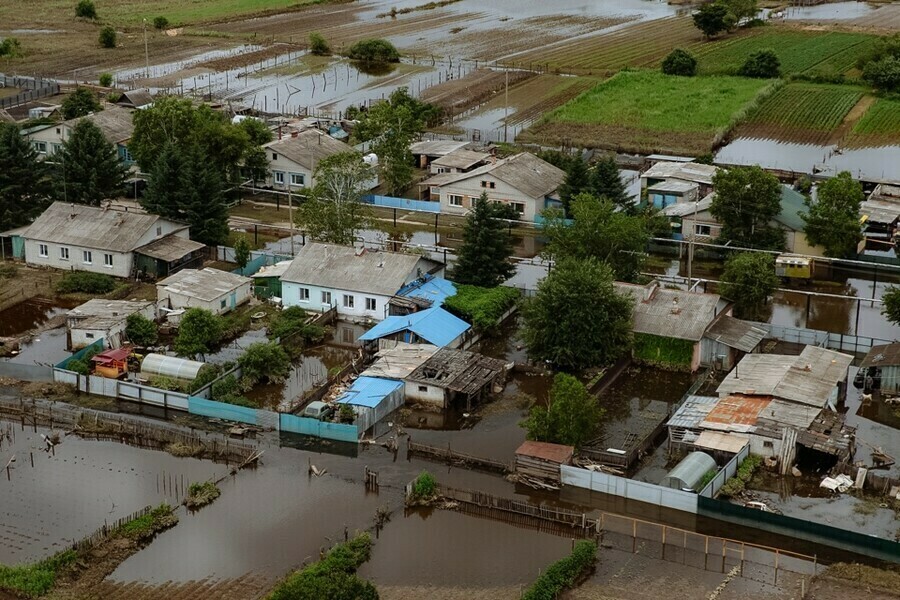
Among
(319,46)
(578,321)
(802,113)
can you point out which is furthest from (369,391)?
(319,46)

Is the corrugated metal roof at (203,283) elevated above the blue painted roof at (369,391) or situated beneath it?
elevated above

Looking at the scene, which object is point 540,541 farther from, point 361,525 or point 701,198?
point 701,198

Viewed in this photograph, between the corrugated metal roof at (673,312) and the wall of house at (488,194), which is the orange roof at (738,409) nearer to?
the corrugated metal roof at (673,312)

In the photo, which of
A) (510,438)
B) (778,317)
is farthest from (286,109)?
(510,438)

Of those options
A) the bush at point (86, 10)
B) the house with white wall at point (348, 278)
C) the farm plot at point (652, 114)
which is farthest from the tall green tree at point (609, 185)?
the bush at point (86, 10)

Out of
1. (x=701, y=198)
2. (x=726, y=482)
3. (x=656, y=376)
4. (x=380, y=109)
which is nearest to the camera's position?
(x=726, y=482)
